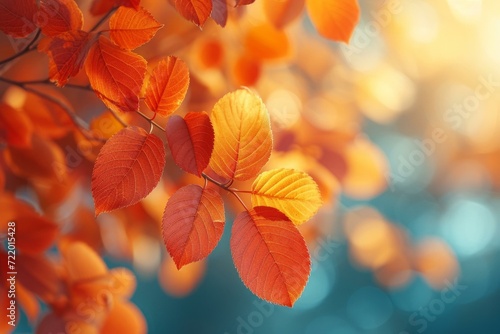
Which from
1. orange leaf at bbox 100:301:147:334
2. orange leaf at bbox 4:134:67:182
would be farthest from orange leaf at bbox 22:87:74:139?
orange leaf at bbox 100:301:147:334

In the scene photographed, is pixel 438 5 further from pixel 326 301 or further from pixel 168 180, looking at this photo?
pixel 326 301

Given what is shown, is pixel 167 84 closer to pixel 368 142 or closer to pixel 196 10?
pixel 196 10

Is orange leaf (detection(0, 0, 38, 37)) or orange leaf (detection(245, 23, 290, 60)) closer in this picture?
orange leaf (detection(0, 0, 38, 37))

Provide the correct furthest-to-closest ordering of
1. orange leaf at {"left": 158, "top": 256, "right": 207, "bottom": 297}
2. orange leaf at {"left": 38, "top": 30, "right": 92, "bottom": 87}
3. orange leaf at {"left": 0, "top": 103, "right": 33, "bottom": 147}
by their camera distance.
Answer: orange leaf at {"left": 158, "top": 256, "right": 207, "bottom": 297}, orange leaf at {"left": 0, "top": 103, "right": 33, "bottom": 147}, orange leaf at {"left": 38, "top": 30, "right": 92, "bottom": 87}

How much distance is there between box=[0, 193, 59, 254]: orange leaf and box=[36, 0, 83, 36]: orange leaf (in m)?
0.20

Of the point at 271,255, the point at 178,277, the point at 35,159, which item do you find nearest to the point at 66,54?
the point at 271,255

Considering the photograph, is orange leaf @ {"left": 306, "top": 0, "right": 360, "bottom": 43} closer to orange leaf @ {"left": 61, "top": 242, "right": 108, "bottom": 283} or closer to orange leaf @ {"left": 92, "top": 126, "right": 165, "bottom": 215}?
orange leaf @ {"left": 92, "top": 126, "right": 165, "bottom": 215}

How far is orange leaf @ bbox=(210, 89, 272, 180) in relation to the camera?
0.23 m

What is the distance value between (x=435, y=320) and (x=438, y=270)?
1.87ft

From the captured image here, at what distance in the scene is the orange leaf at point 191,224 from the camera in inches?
8.8

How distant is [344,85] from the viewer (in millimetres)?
778

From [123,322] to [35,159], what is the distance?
166 mm

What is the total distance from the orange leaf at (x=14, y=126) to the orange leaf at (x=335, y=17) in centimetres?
23

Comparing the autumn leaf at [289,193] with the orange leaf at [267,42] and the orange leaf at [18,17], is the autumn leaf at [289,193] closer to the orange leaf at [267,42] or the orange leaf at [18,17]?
the orange leaf at [18,17]
